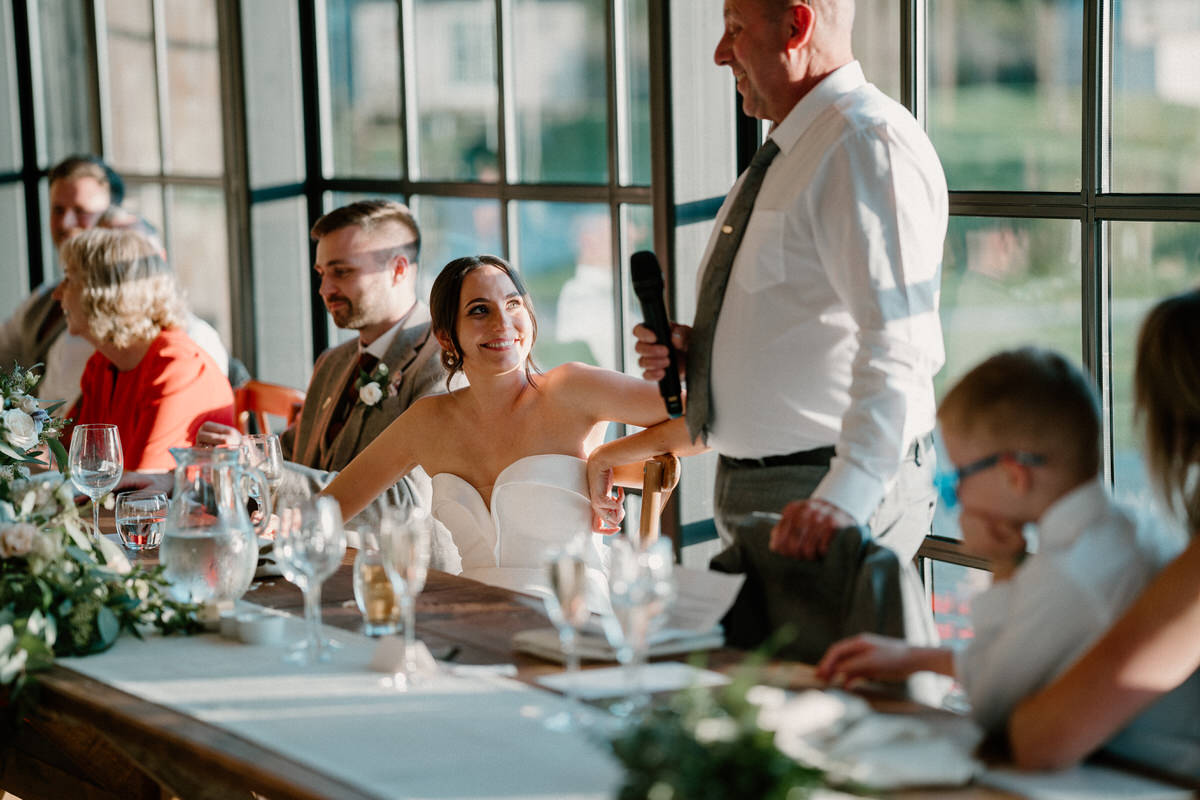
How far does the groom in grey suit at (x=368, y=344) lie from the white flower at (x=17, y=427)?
869 millimetres

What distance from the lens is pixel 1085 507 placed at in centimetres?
139

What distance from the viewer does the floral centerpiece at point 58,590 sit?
1.80m

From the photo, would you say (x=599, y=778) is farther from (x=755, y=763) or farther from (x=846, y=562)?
(x=846, y=562)

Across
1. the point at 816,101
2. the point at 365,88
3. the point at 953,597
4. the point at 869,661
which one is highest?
the point at 365,88

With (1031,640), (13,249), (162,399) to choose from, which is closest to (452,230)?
(162,399)

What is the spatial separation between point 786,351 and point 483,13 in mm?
2394

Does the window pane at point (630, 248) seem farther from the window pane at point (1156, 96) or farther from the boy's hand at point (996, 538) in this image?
the boy's hand at point (996, 538)

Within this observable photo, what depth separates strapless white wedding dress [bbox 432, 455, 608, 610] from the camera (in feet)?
9.05

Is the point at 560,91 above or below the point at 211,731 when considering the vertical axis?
above

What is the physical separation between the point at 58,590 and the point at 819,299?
1.22m

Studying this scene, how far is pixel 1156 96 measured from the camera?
104 inches

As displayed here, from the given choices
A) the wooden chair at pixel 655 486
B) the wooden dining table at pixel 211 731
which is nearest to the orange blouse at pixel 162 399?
the wooden dining table at pixel 211 731

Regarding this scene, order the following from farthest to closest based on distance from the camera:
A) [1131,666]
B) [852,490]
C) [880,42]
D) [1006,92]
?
1. [880,42]
2. [1006,92]
3. [852,490]
4. [1131,666]

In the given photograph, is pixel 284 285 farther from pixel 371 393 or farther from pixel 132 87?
pixel 371 393
